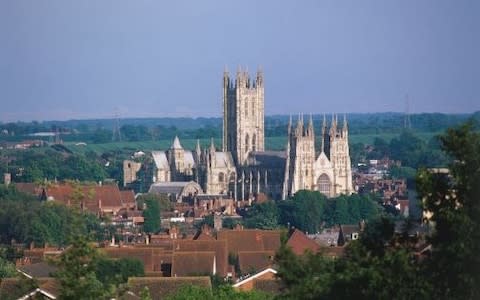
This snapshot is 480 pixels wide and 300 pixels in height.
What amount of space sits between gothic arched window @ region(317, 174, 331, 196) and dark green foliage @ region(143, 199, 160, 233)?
45.7 feet

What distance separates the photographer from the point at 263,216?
258 feet

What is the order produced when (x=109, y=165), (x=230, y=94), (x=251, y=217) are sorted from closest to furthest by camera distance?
(x=251, y=217) → (x=230, y=94) → (x=109, y=165)

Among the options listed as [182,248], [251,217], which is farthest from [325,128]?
[182,248]

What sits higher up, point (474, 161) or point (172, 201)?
point (474, 161)

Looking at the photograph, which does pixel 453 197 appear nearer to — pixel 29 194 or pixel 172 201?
pixel 29 194

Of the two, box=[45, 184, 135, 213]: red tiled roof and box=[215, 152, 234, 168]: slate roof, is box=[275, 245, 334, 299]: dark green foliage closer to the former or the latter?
box=[45, 184, 135, 213]: red tiled roof

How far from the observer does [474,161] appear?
18.7 m

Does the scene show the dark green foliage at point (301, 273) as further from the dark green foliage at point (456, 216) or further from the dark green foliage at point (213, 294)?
the dark green foliage at point (213, 294)

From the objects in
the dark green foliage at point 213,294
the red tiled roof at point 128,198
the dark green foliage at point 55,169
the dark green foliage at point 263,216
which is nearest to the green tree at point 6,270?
the dark green foliage at point 213,294

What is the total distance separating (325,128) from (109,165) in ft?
122

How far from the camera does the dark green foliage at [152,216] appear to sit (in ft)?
237

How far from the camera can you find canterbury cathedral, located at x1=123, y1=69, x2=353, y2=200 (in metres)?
94.2

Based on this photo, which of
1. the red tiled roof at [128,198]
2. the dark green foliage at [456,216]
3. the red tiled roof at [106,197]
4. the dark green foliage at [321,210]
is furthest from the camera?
the red tiled roof at [128,198]

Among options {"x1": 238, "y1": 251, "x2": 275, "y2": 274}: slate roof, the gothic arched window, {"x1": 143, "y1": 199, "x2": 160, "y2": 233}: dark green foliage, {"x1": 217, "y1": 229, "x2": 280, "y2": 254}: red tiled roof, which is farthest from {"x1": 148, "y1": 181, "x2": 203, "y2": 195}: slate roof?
{"x1": 238, "y1": 251, "x2": 275, "y2": 274}: slate roof
